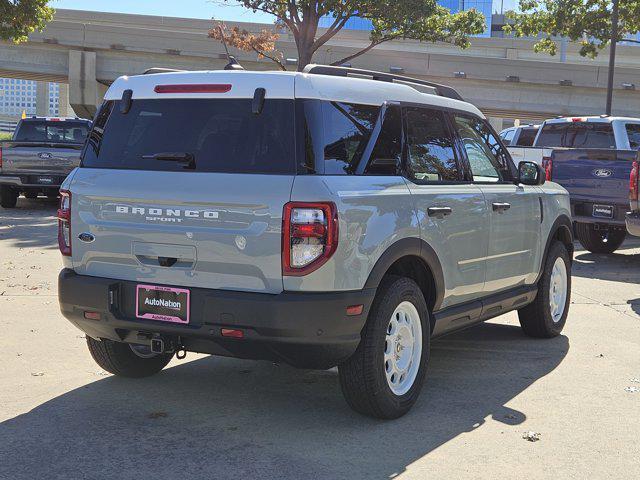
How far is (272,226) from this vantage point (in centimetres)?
451

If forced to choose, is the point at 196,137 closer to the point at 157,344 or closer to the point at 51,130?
the point at 157,344

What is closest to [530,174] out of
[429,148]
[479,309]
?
[479,309]

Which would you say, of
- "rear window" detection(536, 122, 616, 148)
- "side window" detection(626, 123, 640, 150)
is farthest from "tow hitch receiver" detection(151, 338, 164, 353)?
"side window" detection(626, 123, 640, 150)

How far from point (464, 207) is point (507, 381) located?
50.6 inches

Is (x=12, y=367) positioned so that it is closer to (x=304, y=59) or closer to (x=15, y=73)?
(x=304, y=59)

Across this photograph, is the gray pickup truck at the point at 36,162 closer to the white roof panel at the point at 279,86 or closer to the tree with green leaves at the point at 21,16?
the tree with green leaves at the point at 21,16

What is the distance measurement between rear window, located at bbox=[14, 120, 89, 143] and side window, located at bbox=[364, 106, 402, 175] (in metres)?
15.0

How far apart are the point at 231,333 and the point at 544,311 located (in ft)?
11.7

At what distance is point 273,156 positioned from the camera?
15.3 ft

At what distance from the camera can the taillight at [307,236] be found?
4.47 metres

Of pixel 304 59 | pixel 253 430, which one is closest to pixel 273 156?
pixel 253 430

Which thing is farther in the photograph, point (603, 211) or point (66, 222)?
point (603, 211)

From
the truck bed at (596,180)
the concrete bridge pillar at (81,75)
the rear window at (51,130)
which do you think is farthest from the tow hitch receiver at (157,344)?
the concrete bridge pillar at (81,75)

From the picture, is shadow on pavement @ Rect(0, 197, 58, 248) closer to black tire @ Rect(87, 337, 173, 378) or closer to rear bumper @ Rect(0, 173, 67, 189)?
rear bumper @ Rect(0, 173, 67, 189)
